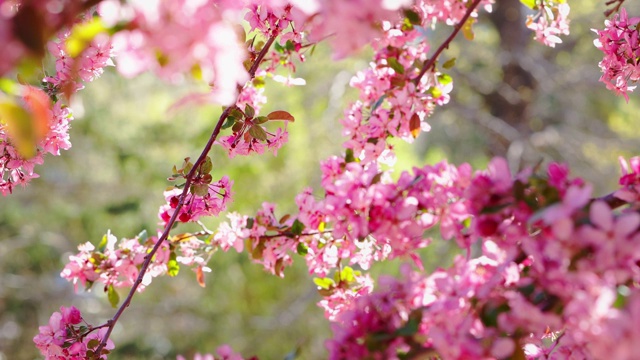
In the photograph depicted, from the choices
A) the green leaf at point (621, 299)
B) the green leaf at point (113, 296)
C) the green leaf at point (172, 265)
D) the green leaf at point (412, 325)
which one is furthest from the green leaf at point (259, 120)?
the green leaf at point (621, 299)

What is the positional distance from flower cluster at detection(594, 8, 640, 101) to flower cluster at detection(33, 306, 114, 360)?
106cm

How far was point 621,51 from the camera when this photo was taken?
130 centimetres

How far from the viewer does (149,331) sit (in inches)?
232

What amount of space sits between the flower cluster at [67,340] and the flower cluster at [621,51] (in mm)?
1063

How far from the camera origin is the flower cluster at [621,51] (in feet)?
4.17

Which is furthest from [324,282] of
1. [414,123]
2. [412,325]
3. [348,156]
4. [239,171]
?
[239,171]

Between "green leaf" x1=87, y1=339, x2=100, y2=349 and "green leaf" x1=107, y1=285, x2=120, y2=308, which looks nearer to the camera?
"green leaf" x1=87, y1=339, x2=100, y2=349

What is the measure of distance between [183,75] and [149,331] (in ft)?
18.4

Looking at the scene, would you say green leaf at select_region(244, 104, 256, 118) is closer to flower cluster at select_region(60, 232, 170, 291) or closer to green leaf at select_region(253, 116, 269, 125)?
green leaf at select_region(253, 116, 269, 125)

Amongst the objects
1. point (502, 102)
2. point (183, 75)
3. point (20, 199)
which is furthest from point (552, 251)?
point (20, 199)

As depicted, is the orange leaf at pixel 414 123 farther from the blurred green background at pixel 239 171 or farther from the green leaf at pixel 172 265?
the blurred green background at pixel 239 171

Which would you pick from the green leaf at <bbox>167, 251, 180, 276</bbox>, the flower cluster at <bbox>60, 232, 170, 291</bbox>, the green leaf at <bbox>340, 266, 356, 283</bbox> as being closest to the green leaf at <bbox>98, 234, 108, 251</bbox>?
the flower cluster at <bbox>60, 232, 170, 291</bbox>

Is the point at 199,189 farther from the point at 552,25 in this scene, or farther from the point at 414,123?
the point at 552,25

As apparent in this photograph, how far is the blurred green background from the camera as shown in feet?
17.9
